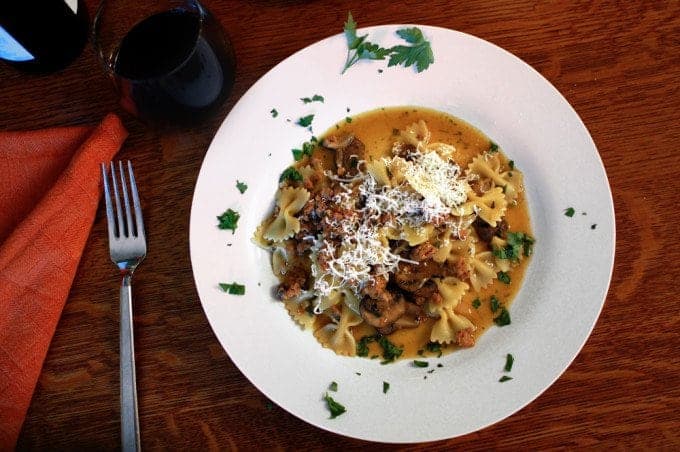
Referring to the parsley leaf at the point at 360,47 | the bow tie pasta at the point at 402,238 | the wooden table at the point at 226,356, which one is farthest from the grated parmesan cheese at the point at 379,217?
the wooden table at the point at 226,356

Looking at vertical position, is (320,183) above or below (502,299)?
above

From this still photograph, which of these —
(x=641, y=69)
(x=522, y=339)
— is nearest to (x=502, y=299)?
(x=522, y=339)

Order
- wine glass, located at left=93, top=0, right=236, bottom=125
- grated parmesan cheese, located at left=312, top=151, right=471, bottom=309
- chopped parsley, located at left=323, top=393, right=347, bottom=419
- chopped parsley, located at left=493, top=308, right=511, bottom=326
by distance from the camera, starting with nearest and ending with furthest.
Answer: wine glass, located at left=93, top=0, right=236, bottom=125, chopped parsley, located at left=323, top=393, right=347, bottom=419, grated parmesan cheese, located at left=312, top=151, right=471, bottom=309, chopped parsley, located at left=493, top=308, right=511, bottom=326

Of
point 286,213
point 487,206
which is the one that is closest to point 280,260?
point 286,213

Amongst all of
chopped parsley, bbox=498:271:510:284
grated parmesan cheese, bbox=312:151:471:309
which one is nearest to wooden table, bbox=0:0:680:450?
chopped parsley, bbox=498:271:510:284

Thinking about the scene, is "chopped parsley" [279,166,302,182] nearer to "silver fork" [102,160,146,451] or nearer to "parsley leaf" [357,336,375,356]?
"silver fork" [102,160,146,451]

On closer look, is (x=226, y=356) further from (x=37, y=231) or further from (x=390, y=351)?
(x=37, y=231)

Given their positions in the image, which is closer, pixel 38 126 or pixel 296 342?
pixel 296 342

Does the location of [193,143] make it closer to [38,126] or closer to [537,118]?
[38,126]
